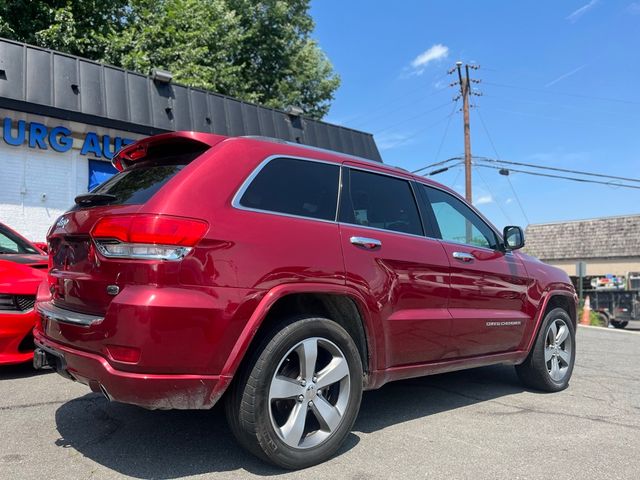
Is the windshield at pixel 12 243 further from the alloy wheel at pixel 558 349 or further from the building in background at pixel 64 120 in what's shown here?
the alloy wheel at pixel 558 349

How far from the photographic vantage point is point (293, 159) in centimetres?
325

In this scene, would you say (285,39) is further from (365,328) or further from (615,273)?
(615,273)

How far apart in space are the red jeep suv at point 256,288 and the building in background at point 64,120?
6.40 metres

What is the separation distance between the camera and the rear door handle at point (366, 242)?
3236mm

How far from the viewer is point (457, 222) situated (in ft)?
14.2

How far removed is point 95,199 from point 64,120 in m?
7.31

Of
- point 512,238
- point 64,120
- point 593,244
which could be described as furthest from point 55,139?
point 593,244

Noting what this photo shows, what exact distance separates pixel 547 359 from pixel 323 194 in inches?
120

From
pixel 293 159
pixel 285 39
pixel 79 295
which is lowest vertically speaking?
pixel 79 295

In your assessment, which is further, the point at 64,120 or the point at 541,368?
the point at 64,120

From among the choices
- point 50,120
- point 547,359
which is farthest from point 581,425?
point 50,120

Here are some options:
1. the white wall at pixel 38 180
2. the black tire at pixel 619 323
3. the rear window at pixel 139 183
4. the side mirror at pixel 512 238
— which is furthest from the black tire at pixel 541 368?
the black tire at pixel 619 323

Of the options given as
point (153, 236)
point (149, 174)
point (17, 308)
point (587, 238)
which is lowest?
point (17, 308)

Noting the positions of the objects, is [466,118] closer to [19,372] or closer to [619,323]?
[619,323]
